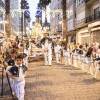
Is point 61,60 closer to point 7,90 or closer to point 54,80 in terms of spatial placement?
point 54,80

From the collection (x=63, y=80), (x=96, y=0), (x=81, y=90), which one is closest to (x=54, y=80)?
(x=63, y=80)

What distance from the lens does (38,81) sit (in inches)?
490

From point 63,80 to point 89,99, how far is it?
12.1 ft

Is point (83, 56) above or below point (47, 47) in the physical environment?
below

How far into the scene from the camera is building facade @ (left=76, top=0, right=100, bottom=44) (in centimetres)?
4031

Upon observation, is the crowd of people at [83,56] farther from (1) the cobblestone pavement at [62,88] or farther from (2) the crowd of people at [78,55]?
(1) the cobblestone pavement at [62,88]

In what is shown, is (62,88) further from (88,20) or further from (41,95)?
(88,20)

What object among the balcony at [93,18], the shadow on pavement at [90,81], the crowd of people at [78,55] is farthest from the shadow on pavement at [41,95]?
the balcony at [93,18]

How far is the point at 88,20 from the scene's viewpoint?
44.5 meters

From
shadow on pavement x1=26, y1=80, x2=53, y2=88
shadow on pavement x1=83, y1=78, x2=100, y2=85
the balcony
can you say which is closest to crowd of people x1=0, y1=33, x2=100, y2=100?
shadow on pavement x1=26, y1=80, x2=53, y2=88

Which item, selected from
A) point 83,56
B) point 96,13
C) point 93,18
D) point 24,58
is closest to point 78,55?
point 83,56

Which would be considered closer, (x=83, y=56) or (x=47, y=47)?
(x=83, y=56)

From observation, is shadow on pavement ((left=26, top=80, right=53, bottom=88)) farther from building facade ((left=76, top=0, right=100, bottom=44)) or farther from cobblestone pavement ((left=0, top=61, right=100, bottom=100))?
building facade ((left=76, top=0, right=100, bottom=44))

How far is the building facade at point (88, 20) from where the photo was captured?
40312mm
